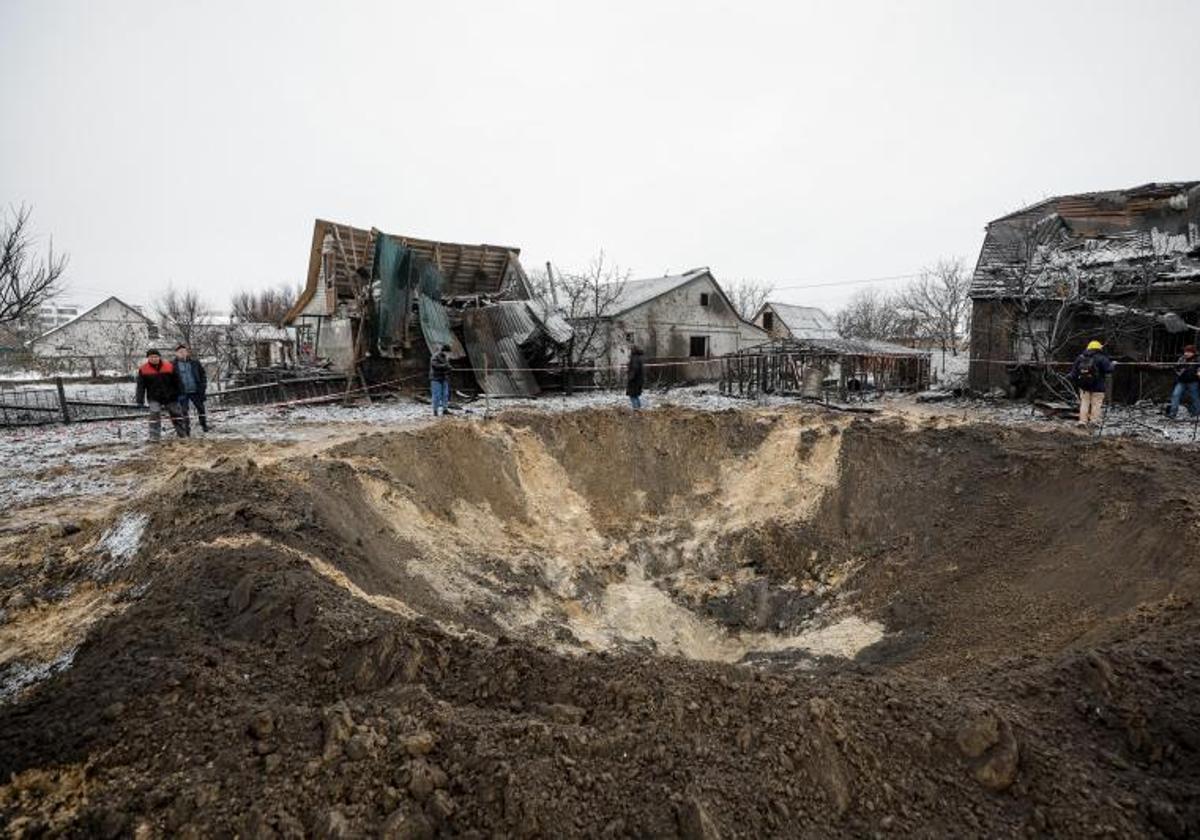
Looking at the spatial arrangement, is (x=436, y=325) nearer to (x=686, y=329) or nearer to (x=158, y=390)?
(x=158, y=390)

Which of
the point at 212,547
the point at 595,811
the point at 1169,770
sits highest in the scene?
the point at 212,547

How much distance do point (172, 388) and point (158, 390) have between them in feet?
0.85

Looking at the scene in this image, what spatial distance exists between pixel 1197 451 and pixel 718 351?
2262 cm

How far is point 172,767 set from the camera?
252 cm

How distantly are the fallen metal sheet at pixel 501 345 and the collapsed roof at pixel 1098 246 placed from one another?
13869mm

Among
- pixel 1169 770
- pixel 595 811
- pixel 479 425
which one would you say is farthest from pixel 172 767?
pixel 479 425

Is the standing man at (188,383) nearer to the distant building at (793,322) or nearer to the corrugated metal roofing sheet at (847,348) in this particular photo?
the corrugated metal roofing sheet at (847,348)

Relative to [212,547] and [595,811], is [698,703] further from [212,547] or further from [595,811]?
[212,547]

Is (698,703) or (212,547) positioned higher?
(212,547)

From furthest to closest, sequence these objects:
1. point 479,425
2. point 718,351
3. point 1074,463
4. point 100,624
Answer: point 718,351, point 479,425, point 1074,463, point 100,624

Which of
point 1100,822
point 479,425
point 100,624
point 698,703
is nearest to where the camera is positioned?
point 1100,822

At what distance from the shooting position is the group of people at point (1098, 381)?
36.5ft

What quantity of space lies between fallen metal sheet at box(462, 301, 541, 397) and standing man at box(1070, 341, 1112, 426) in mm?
13086

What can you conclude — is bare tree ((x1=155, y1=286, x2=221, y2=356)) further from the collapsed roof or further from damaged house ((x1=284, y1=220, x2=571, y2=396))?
the collapsed roof
